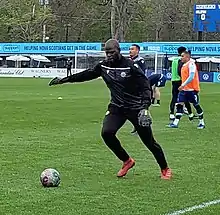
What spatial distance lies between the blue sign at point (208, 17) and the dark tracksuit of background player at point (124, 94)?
144ft

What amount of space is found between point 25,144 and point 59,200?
217 inches

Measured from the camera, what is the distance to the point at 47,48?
74.5 meters

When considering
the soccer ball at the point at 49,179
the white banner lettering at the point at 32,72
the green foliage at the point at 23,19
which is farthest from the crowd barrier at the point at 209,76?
the soccer ball at the point at 49,179

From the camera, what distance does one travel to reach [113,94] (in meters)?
9.96

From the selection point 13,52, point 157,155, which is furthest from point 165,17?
point 157,155

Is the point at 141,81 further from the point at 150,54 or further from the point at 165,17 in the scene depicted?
the point at 165,17

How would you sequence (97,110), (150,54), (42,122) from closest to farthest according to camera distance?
(42,122)
(97,110)
(150,54)

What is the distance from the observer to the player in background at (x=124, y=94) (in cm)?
962

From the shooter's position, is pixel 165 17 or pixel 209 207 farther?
pixel 165 17

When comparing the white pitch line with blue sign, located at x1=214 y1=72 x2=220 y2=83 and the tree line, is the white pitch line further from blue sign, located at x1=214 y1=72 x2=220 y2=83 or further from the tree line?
the tree line

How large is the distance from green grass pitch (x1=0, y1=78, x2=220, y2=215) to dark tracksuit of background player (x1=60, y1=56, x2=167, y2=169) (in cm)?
64

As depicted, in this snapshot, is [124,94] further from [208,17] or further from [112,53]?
[208,17]

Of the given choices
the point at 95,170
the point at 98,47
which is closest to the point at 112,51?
the point at 95,170

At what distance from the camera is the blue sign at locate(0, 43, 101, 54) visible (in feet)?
239
